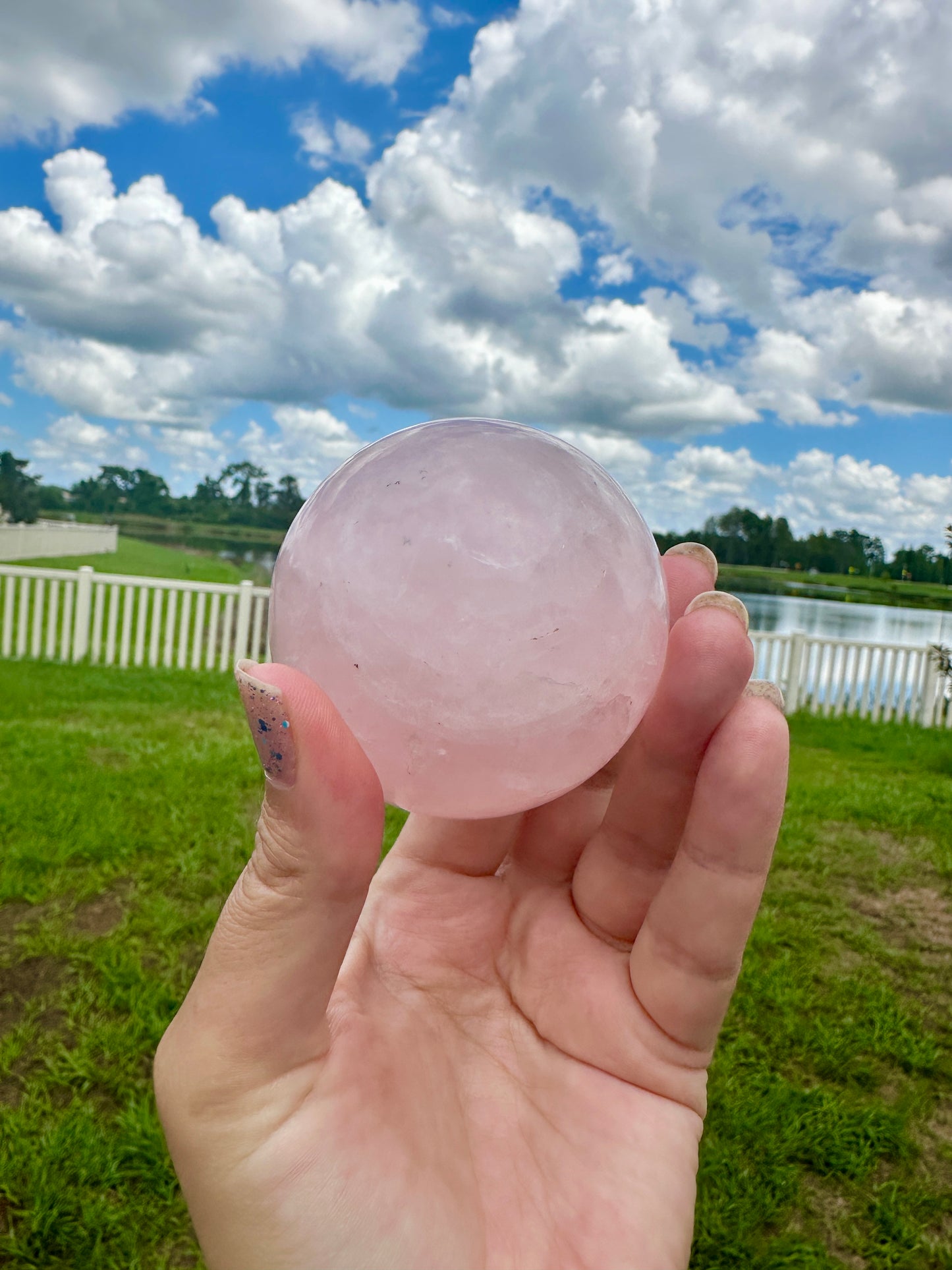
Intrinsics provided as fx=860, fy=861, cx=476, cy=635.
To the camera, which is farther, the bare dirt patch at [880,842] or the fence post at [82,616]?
the fence post at [82,616]

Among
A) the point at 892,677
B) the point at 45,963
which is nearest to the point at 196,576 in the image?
the point at 892,677

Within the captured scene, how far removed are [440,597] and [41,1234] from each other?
7.61 feet

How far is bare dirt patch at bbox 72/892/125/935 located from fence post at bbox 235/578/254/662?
6.21 meters

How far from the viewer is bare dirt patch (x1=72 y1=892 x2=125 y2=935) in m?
3.69

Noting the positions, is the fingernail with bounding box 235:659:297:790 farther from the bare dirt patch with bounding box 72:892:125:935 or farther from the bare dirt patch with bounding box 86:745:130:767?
the bare dirt patch with bounding box 86:745:130:767

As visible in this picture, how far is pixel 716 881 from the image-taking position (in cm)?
151

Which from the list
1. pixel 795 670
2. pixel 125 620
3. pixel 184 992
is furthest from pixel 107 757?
pixel 795 670

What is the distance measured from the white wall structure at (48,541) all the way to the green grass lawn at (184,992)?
18833 millimetres

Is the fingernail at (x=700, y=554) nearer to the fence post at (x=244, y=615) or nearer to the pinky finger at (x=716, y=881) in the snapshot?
the pinky finger at (x=716, y=881)

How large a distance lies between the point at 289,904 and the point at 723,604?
2.83 feet

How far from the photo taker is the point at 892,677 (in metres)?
11.5

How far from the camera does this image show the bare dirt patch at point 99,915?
3.69m

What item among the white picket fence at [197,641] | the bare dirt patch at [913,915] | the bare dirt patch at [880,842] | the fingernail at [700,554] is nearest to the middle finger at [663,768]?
the fingernail at [700,554]

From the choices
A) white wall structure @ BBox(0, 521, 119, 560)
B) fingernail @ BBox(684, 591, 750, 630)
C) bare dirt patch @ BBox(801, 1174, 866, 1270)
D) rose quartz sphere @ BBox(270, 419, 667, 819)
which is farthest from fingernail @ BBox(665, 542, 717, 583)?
white wall structure @ BBox(0, 521, 119, 560)
